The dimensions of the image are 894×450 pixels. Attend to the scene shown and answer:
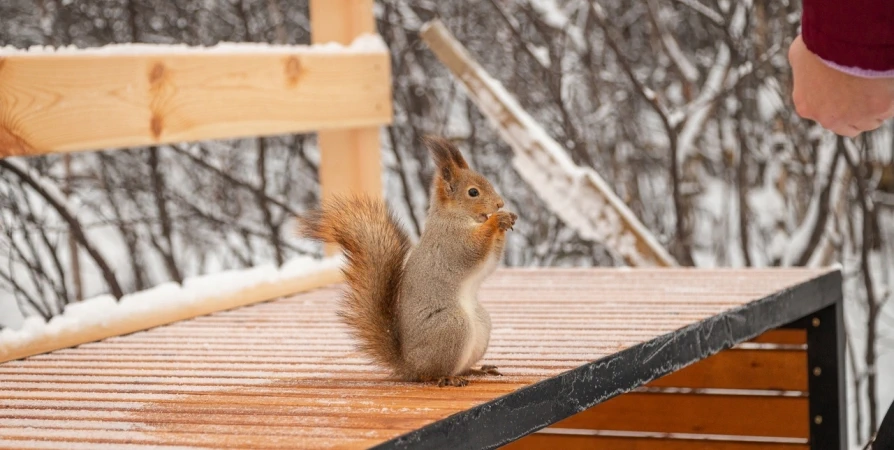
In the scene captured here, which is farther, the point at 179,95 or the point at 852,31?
the point at 179,95

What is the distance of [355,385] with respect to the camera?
186 cm

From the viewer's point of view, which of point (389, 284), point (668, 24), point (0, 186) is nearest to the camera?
point (389, 284)

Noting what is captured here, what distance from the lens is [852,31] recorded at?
3.30ft

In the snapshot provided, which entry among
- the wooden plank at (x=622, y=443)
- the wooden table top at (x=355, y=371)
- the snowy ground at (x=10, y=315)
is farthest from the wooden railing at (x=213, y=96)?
the snowy ground at (x=10, y=315)

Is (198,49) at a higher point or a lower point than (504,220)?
higher

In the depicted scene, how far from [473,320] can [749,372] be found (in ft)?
3.99

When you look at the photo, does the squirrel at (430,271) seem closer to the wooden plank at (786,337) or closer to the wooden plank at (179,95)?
the wooden plank at (179,95)

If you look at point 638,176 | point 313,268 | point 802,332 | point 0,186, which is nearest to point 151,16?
point 0,186

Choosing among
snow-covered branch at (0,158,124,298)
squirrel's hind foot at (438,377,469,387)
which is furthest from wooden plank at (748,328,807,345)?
snow-covered branch at (0,158,124,298)

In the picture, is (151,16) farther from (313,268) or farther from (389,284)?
(389,284)

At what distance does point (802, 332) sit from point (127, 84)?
5.64ft

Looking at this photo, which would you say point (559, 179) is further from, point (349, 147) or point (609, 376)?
point (609, 376)

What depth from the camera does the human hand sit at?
107 centimetres

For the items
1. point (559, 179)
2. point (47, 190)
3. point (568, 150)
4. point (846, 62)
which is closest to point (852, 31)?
point (846, 62)
